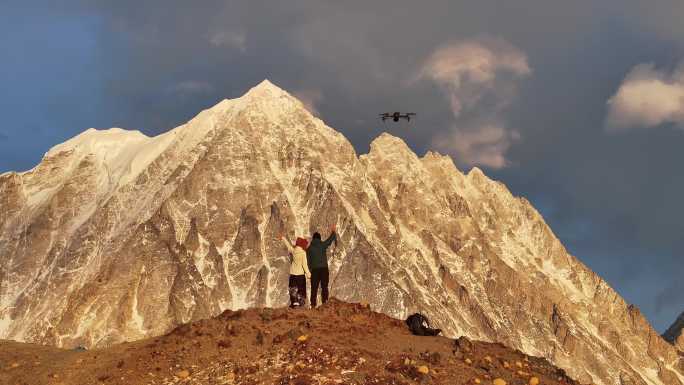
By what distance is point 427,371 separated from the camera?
23594mm

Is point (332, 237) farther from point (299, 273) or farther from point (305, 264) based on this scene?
point (299, 273)

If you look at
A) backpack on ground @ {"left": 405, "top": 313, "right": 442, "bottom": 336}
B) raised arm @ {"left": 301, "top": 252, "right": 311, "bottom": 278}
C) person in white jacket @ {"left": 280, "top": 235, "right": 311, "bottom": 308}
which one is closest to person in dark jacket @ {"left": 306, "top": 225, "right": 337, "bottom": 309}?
raised arm @ {"left": 301, "top": 252, "right": 311, "bottom": 278}

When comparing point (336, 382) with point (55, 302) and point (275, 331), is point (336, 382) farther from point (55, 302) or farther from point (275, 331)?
point (55, 302)

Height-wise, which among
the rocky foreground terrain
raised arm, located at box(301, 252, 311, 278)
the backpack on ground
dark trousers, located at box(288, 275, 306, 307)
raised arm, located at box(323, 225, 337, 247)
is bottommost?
the rocky foreground terrain

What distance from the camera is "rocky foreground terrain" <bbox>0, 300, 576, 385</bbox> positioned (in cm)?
2377

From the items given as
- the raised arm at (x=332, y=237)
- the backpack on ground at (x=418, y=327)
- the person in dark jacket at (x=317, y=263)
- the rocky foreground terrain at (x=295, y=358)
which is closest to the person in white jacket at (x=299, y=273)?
the person in dark jacket at (x=317, y=263)

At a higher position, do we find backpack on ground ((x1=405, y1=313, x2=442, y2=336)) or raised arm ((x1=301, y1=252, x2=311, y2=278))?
raised arm ((x1=301, y1=252, x2=311, y2=278))

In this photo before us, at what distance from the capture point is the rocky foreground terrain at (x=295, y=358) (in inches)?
936

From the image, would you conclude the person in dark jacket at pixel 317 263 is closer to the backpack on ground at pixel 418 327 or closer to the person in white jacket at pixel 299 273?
the person in white jacket at pixel 299 273

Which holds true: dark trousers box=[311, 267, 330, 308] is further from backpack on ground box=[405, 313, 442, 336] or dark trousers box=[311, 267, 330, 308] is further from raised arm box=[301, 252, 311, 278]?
backpack on ground box=[405, 313, 442, 336]

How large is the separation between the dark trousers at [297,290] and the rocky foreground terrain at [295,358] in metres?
2.57

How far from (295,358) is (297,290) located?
28.6ft

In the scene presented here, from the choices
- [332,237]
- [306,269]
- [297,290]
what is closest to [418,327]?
[332,237]

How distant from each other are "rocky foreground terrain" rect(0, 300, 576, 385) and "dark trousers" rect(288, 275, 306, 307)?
2.57 m
